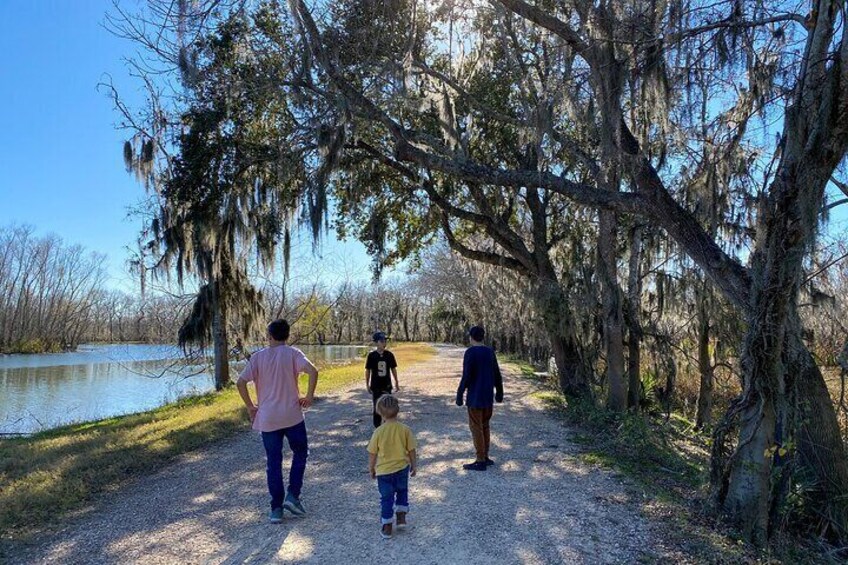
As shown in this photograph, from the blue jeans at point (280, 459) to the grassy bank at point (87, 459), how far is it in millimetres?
2001

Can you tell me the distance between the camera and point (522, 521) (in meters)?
4.65

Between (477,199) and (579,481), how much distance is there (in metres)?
8.15

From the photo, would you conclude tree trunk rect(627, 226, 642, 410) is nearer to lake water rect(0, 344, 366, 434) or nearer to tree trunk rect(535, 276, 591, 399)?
tree trunk rect(535, 276, 591, 399)

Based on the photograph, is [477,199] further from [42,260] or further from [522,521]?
[42,260]

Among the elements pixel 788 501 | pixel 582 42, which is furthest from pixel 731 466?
pixel 582 42

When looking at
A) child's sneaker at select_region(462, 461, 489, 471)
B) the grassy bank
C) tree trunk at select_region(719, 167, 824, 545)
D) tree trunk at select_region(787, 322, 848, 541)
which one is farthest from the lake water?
tree trunk at select_region(787, 322, 848, 541)

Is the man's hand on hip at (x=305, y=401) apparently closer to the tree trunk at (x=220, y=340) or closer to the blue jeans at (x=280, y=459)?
the blue jeans at (x=280, y=459)

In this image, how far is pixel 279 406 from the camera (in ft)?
15.0

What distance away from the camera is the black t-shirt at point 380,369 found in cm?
777

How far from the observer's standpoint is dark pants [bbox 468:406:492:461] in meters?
6.24

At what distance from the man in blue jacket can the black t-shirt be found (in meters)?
1.75

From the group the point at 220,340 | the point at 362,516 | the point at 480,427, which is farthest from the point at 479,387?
the point at 220,340

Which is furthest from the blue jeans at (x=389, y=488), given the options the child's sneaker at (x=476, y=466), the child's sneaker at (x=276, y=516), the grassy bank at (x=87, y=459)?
the grassy bank at (x=87, y=459)

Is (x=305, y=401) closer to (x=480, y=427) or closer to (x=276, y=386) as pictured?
(x=276, y=386)
